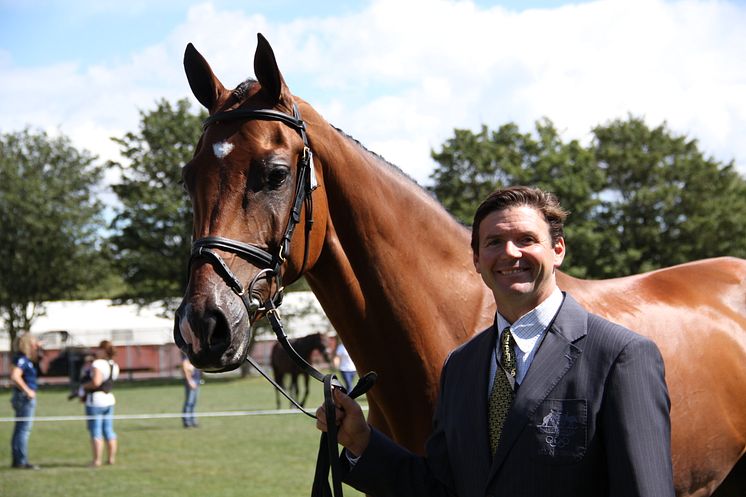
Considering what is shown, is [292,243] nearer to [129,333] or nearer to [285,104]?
[285,104]

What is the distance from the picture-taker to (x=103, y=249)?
41.9 m

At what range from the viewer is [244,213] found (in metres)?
2.90

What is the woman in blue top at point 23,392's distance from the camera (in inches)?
486

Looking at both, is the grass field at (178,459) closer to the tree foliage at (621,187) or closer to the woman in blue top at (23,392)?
the woman in blue top at (23,392)

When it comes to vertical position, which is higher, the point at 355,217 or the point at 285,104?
the point at 285,104

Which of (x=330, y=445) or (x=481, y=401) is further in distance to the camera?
(x=330, y=445)

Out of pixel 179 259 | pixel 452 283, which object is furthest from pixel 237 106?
pixel 179 259

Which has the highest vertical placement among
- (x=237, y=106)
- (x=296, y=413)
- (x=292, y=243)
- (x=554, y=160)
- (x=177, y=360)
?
(x=554, y=160)

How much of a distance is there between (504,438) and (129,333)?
46.3 m

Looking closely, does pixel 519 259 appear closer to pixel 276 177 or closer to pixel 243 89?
pixel 276 177

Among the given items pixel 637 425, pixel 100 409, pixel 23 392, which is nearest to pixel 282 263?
pixel 637 425

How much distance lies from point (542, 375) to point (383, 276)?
1.45 meters

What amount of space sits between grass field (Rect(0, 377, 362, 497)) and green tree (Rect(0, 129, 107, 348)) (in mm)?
21207

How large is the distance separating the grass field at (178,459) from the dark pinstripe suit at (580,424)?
7.82 metres
